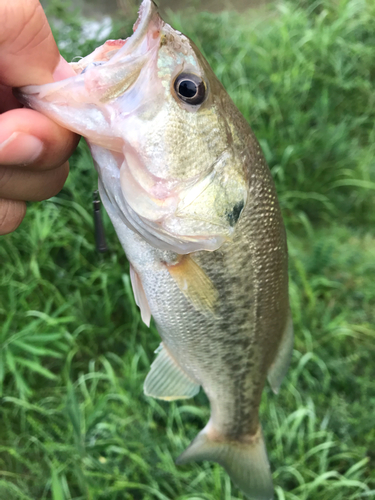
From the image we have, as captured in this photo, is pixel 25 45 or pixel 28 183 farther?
pixel 28 183

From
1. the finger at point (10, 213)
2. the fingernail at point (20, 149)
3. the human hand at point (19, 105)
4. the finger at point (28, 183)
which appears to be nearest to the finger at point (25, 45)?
the human hand at point (19, 105)

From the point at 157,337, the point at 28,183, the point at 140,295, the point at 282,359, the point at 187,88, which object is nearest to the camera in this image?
the point at 187,88

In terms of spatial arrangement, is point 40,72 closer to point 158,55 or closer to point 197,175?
point 158,55

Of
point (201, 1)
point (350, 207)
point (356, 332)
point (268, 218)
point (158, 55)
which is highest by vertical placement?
point (158, 55)

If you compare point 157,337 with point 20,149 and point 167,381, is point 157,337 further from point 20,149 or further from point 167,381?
point 20,149

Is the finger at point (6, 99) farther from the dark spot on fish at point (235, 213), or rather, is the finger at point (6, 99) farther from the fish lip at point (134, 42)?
the dark spot on fish at point (235, 213)

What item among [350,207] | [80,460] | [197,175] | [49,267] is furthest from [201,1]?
[80,460]

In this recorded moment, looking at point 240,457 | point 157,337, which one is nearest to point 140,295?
point 240,457

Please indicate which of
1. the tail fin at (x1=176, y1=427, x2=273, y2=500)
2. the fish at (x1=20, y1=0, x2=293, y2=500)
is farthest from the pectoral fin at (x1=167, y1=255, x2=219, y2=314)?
the tail fin at (x1=176, y1=427, x2=273, y2=500)
